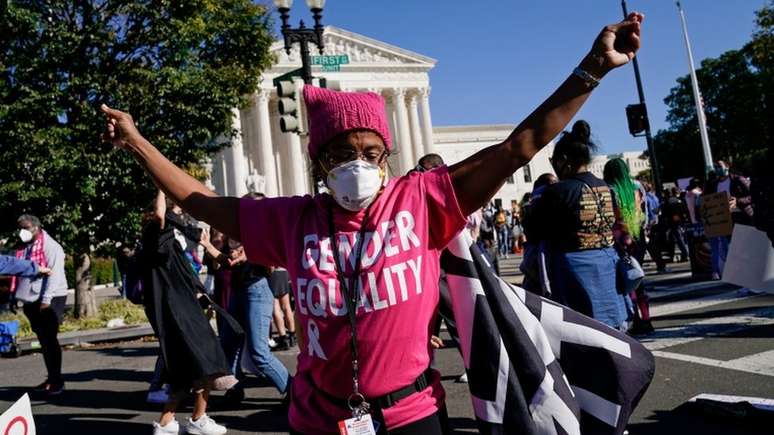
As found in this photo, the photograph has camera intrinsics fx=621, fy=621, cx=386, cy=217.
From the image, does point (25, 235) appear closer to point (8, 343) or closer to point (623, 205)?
point (8, 343)

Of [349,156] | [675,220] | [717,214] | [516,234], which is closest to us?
[349,156]

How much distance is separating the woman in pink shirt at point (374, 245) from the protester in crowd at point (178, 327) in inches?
119

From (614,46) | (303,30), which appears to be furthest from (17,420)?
(303,30)

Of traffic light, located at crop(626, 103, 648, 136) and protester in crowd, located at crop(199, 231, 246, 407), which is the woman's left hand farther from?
traffic light, located at crop(626, 103, 648, 136)

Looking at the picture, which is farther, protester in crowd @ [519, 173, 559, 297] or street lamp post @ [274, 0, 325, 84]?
street lamp post @ [274, 0, 325, 84]

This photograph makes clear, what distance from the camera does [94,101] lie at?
13406 millimetres

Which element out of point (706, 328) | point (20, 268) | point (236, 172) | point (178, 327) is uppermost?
point (236, 172)

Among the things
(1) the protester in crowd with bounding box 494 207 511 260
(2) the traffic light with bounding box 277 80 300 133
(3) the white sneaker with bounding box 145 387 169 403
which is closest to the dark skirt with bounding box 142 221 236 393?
(3) the white sneaker with bounding box 145 387 169 403

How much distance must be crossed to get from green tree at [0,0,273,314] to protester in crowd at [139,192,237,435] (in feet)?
28.3

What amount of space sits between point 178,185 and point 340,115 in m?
0.62

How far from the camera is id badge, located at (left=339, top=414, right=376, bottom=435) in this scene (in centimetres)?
169

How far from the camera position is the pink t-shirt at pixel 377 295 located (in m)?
1.75

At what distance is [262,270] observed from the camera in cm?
552

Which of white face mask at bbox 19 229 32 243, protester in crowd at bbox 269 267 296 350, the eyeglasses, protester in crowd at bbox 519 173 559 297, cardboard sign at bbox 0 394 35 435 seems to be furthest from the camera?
protester in crowd at bbox 269 267 296 350
